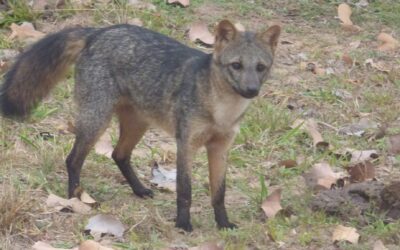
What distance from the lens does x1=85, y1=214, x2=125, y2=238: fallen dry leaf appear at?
18.5ft

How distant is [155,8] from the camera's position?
9258mm

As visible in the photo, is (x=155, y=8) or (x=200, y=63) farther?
(x=155, y=8)

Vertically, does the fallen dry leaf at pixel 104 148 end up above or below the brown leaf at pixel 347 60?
above

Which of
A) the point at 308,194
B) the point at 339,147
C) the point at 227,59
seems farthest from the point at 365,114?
the point at 227,59

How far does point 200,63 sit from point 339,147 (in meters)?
1.68

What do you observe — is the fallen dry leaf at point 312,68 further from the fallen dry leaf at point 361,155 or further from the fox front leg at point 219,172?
the fox front leg at point 219,172

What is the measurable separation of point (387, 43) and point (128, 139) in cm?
355

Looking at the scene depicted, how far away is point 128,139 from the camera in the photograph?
A: 661 centimetres

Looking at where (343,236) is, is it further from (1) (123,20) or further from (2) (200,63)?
(1) (123,20)

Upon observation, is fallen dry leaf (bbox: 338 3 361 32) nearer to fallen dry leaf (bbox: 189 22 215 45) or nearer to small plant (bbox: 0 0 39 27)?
fallen dry leaf (bbox: 189 22 215 45)

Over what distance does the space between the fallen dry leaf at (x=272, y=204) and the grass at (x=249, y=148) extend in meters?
0.05

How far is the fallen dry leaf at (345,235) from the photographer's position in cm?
570

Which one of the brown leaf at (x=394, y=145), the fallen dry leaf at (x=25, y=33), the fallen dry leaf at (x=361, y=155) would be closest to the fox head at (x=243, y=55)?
the fallen dry leaf at (x=361, y=155)

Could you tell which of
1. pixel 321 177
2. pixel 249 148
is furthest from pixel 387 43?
pixel 321 177
